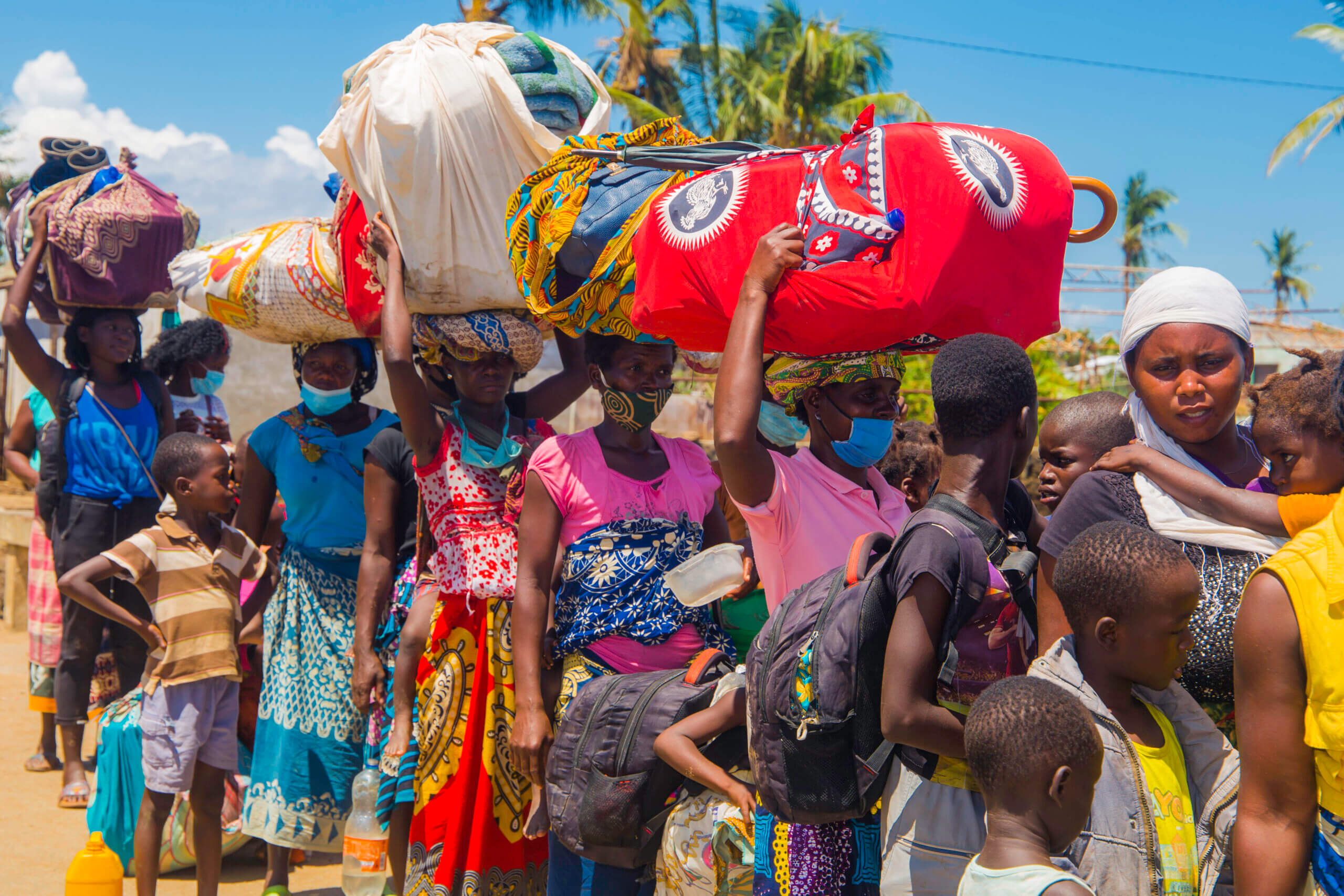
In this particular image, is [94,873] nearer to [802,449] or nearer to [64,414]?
[802,449]

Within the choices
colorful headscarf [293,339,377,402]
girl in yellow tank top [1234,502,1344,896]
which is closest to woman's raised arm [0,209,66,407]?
colorful headscarf [293,339,377,402]

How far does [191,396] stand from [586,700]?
4.58 meters

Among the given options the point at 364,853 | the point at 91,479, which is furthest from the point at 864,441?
the point at 91,479

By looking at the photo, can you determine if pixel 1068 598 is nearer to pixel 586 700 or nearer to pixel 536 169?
pixel 586 700

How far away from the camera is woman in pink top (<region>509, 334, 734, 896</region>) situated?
121 inches

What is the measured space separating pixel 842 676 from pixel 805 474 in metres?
0.69

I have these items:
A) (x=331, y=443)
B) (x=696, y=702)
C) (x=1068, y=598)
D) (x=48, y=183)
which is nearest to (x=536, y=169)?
(x=331, y=443)

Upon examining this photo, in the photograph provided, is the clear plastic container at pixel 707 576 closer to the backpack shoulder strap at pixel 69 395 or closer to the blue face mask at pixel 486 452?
the blue face mask at pixel 486 452

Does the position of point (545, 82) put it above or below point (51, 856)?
above

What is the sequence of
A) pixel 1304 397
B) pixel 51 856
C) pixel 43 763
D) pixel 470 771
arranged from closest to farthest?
1. pixel 1304 397
2. pixel 470 771
3. pixel 51 856
4. pixel 43 763

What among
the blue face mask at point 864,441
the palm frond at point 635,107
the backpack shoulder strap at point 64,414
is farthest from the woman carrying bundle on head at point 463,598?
the palm frond at point 635,107

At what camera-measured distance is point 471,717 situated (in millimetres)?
3389

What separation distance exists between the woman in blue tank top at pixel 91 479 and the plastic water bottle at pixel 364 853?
250cm

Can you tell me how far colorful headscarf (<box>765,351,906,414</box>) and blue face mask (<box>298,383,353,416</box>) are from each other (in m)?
2.12
